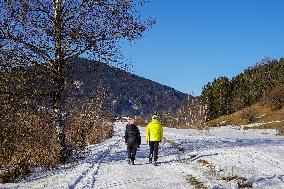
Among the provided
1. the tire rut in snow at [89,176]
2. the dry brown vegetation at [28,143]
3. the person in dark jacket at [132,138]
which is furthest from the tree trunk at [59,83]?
the person in dark jacket at [132,138]

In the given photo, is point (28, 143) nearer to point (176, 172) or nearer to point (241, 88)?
point (176, 172)

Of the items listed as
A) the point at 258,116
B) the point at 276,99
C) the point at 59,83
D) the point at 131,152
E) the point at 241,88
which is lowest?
the point at 131,152

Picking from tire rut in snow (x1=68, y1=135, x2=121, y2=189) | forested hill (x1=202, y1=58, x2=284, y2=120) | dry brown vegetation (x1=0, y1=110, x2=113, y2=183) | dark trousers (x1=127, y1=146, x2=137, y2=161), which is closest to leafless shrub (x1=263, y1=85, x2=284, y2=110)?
forested hill (x1=202, y1=58, x2=284, y2=120)

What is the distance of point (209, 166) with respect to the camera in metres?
16.8

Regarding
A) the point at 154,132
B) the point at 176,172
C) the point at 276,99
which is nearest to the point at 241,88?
the point at 276,99

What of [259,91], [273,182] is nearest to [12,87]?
[273,182]

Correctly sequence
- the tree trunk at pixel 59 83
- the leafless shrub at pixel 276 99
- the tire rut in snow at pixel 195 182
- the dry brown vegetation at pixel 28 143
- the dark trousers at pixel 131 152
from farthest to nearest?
the leafless shrub at pixel 276 99 < the dark trousers at pixel 131 152 < the tree trunk at pixel 59 83 < the dry brown vegetation at pixel 28 143 < the tire rut in snow at pixel 195 182

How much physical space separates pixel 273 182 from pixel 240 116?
7560 cm

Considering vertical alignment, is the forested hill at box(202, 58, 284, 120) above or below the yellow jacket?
above

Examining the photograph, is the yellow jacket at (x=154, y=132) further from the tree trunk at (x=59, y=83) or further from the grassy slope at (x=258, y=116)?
the grassy slope at (x=258, y=116)

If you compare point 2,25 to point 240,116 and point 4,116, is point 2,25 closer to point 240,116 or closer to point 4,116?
point 4,116

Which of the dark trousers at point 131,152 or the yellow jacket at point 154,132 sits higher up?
the yellow jacket at point 154,132

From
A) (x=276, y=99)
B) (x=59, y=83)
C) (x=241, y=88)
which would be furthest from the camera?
(x=241, y=88)

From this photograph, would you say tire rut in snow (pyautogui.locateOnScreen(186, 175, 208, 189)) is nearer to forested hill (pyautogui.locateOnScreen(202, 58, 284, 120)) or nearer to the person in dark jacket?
the person in dark jacket
